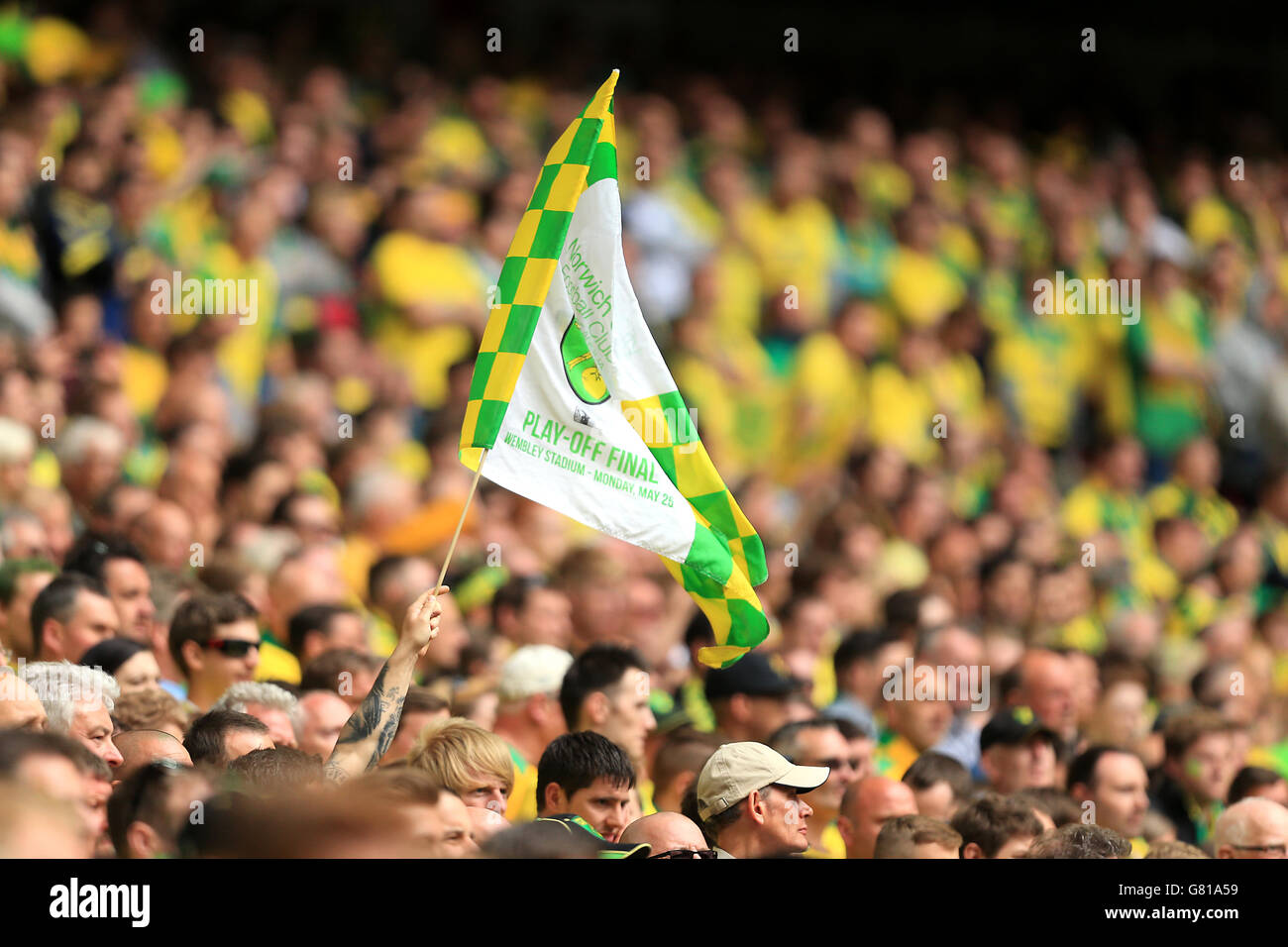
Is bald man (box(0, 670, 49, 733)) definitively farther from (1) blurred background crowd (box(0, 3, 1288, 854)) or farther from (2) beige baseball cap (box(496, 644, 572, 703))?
(2) beige baseball cap (box(496, 644, 572, 703))

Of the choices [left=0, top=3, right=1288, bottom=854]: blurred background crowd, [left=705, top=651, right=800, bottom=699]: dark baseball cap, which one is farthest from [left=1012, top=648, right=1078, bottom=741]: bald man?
[left=705, top=651, right=800, bottom=699]: dark baseball cap

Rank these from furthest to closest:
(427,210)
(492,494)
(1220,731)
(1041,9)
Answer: (1041,9)
(427,210)
(492,494)
(1220,731)

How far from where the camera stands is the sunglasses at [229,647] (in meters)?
5.59

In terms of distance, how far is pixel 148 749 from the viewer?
433cm

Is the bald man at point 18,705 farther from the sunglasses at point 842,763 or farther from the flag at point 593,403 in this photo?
the sunglasses at point 842,763

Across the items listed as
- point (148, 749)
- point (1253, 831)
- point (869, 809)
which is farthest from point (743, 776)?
point (1253, 831)

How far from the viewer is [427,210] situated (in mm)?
9742

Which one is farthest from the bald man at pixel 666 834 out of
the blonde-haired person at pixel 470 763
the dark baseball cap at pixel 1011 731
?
the dark baseball cap at pixel 1011 731

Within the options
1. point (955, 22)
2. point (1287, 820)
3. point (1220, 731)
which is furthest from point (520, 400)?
point (955, 22)

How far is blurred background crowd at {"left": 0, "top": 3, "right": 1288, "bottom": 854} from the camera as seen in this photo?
6.21m

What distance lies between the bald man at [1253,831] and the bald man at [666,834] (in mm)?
1880

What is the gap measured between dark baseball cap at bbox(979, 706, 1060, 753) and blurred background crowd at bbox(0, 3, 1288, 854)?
2 cm

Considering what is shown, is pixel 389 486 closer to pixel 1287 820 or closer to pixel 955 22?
pixel 1287 820

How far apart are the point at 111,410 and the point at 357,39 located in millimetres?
5130
